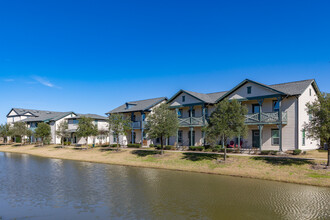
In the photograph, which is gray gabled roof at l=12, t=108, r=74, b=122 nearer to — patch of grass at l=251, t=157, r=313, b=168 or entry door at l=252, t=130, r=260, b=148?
entry door at l=252, t=130, r=260, b=148

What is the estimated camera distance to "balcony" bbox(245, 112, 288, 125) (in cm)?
3303

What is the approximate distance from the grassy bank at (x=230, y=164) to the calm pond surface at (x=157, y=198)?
5.71 feet

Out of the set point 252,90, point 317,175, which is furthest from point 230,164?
point 252,90

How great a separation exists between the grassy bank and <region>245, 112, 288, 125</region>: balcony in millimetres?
Answer: 6350

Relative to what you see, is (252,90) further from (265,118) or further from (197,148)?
(197,148)

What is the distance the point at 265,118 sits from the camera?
111 ft

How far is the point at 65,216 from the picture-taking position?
13906 millimetres

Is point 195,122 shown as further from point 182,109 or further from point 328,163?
point 328,163

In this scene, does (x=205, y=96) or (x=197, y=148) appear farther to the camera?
(x=205, y=96)

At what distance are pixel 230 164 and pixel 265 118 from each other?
9.35 meters

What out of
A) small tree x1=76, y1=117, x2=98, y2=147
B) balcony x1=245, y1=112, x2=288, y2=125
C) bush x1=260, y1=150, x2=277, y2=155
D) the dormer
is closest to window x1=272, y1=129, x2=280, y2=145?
balcony x1=245, y1=112, x2=288, y2=125

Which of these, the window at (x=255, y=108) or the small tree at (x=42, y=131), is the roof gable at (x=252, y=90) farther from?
the small tree at (x=42, y=131)

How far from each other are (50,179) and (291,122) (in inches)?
1129

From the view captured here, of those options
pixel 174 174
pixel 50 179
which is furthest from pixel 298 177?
pixel 50 179
